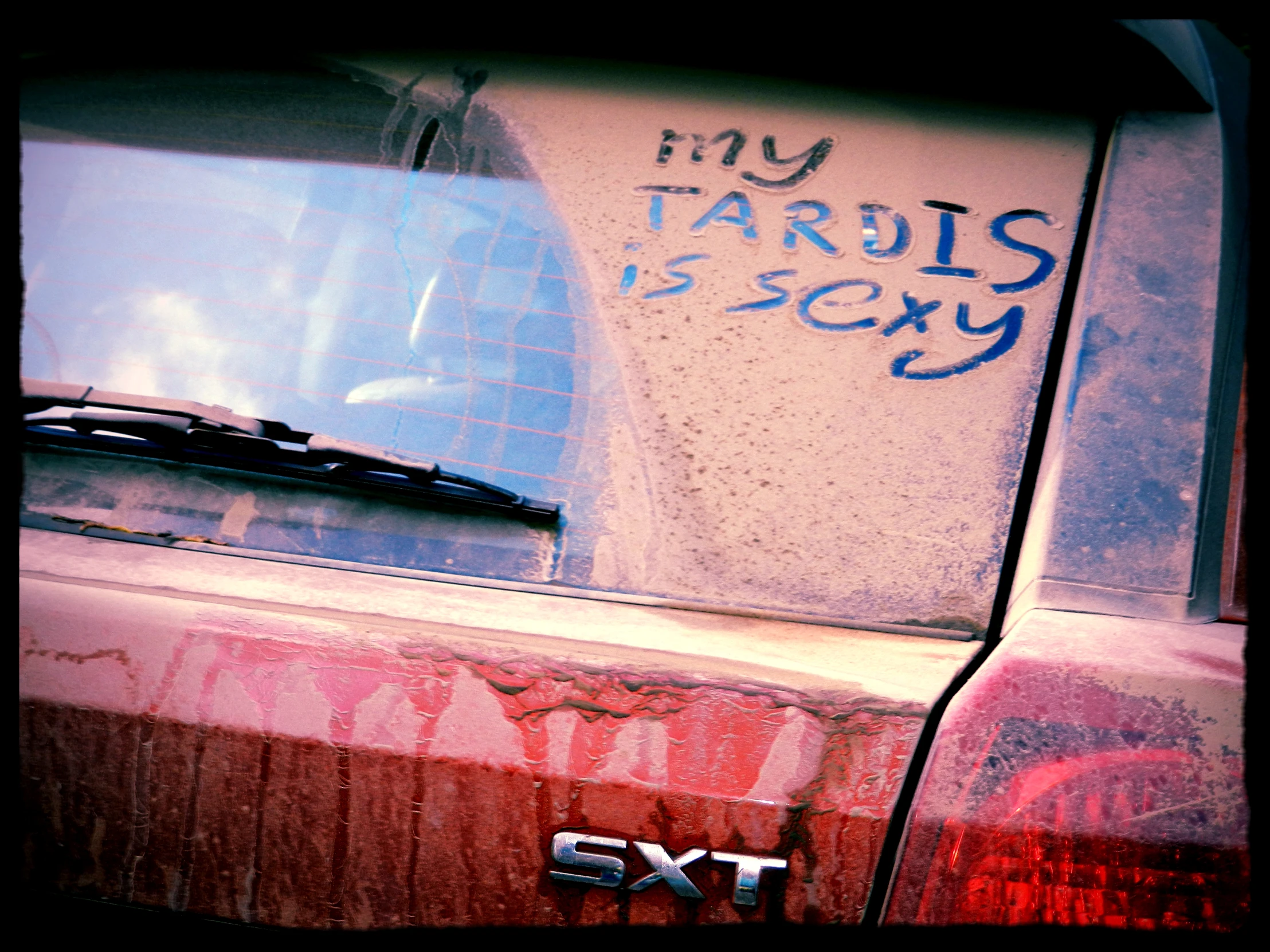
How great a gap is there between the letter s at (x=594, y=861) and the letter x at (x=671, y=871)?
25mm

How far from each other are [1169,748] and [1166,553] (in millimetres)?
310

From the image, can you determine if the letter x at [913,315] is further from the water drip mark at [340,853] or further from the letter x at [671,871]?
the water drip mark at [340,853]

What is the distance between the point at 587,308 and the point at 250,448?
549mm

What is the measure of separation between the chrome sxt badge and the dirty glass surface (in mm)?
377

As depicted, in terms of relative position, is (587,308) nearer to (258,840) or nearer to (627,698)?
(627,698)

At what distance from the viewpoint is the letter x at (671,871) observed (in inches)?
32.8

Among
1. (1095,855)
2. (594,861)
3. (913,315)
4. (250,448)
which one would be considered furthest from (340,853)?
(913,315)

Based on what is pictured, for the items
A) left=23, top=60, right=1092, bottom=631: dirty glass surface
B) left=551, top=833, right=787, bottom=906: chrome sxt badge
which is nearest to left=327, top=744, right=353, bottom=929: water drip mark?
left=551, top=833, right=787, bottom=906: chrome sxt badge

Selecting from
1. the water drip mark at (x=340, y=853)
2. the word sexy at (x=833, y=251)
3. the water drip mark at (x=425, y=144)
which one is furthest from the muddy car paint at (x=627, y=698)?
the water drip mark at (x=425, y=144)

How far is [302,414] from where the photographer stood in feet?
4.34

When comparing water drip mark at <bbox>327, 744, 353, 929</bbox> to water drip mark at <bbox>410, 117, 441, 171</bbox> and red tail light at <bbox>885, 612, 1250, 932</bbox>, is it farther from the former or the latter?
water drip mark at <bbox>410, 117, 441, 171</bbox>

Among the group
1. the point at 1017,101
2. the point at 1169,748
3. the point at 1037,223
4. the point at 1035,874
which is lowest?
the point at 1035,874

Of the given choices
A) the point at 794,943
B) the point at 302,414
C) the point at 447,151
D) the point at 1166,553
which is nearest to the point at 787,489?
the point at 1166,553

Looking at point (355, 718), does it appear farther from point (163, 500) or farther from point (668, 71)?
point (668, 71)
